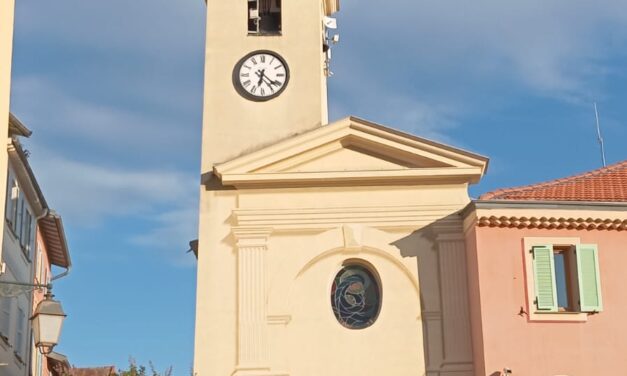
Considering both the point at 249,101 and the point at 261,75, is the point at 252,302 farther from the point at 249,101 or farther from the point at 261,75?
the point at 261,75

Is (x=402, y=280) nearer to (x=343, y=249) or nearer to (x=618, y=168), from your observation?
(x=343, y=249)

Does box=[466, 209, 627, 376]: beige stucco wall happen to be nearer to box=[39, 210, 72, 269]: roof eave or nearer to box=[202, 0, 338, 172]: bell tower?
box=[202, 0, 338, 172]: bell tower

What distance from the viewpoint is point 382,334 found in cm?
2267

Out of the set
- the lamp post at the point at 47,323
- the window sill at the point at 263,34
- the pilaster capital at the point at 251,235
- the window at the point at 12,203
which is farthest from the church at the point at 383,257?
the lamp post at the point at 47,323

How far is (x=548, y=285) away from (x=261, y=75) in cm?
776

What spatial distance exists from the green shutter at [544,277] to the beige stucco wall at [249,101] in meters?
5.69

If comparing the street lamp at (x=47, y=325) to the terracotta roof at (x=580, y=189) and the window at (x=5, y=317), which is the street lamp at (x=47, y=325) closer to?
the terracotta roof at (x=580, y=189)

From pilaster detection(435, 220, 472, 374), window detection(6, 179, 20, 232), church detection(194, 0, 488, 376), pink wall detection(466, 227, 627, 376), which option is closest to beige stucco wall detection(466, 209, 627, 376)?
pink wall detection(466, 227, 627, 376)

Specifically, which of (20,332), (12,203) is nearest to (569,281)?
(12,203)

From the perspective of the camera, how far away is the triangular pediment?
23344 millimetres

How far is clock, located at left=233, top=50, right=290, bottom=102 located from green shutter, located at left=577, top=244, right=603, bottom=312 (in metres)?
7.39

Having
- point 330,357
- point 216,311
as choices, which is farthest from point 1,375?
point 330,357

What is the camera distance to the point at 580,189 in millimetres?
24172

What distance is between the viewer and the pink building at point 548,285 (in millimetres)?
21469
